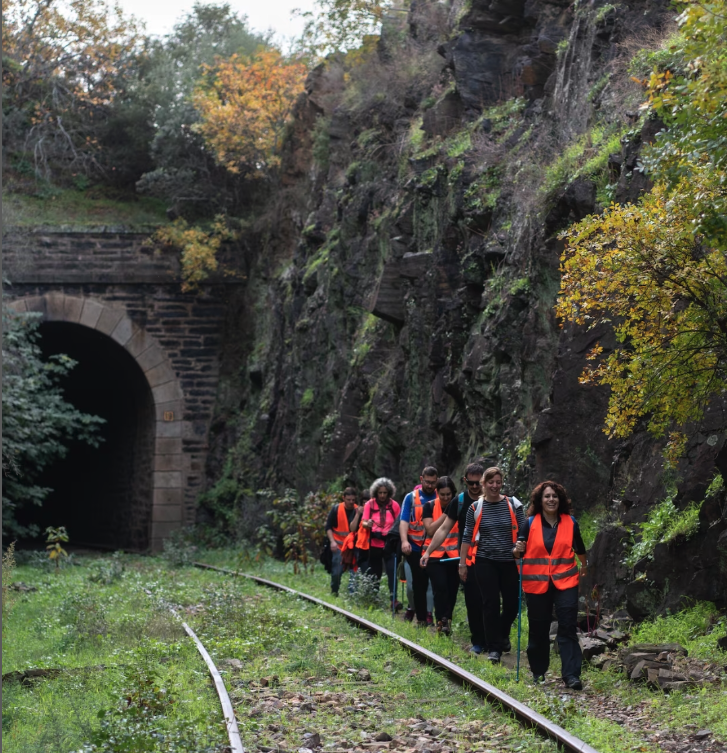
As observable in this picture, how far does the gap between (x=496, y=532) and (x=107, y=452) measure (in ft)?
81.5

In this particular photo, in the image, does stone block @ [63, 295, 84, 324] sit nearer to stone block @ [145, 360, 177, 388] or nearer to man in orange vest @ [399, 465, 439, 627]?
stone block @ [145, 360, 177, 388]

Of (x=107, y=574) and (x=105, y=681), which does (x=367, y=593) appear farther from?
(x=107, y=574)

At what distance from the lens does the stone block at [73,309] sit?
985 inches

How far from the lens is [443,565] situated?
381 inches

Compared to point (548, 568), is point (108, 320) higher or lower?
higher

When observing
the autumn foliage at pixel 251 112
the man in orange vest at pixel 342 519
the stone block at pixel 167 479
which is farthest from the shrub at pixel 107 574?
the autumn foliage at pixel 251 112

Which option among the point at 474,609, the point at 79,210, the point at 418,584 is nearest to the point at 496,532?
the point at 474,609

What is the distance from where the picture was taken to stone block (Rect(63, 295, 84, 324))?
25.0m

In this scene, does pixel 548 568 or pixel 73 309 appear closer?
pixel 548 568

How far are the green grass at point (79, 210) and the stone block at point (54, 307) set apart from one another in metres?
1.80

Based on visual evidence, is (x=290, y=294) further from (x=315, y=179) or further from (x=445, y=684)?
(x=445, y=684)

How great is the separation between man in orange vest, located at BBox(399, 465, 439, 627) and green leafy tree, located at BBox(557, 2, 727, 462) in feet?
8.29

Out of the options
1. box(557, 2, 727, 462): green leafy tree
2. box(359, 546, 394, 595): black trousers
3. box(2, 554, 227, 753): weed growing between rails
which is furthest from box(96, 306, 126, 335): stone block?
box(557, 2, 727, 462): green leafy tree

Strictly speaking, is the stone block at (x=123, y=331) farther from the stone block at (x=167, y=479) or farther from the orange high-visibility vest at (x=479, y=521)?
the orange high-visibility vest at (x=479, y=521)
